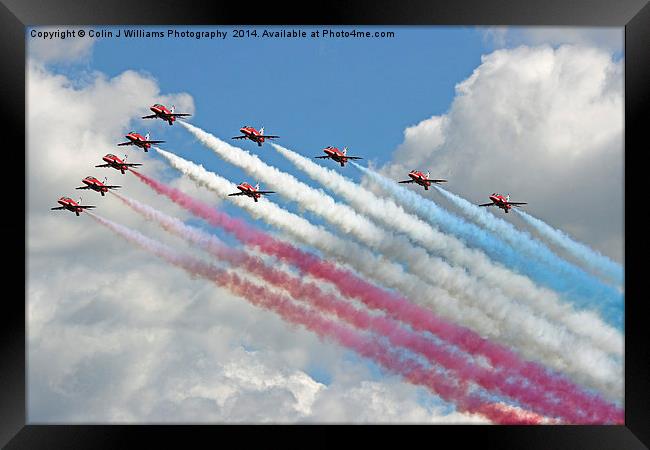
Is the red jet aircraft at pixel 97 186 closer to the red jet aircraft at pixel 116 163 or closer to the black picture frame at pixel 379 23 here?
the red jet aircraft at pixel 116 163

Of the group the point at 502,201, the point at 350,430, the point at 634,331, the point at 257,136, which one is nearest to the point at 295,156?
the point at 257,136

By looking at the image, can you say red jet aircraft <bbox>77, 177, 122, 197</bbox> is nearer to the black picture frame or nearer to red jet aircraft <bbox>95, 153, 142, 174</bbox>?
red jet aircraft <bbox>95, 153, 142, 174</bbox>

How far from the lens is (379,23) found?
49281mm

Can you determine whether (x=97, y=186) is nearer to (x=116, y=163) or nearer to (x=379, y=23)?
(x=116, y=163)

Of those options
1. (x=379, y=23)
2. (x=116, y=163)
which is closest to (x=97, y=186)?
(x=116, y=163)

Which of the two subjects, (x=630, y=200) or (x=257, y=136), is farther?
(x=257, y=136)

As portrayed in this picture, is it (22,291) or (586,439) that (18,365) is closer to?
(22,291)

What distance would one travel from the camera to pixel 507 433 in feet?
172

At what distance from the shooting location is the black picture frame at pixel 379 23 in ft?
160

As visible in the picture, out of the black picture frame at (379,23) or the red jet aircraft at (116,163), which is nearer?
the black picture frame at (379,23)

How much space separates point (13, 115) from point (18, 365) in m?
11.9

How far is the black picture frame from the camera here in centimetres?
4872

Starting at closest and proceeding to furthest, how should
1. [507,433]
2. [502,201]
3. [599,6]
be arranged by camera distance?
1. [599,6]
2. [507,433]
3. [502,201]

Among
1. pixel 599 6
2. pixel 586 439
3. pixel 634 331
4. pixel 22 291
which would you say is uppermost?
pixel 599 6
